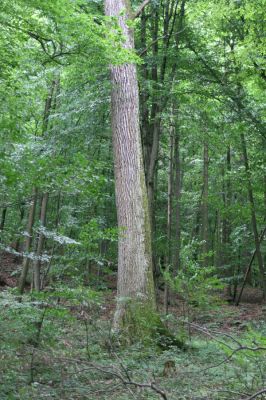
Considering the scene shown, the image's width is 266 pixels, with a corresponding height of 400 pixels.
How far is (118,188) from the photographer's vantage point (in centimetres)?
812

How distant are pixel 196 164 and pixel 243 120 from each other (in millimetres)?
12750

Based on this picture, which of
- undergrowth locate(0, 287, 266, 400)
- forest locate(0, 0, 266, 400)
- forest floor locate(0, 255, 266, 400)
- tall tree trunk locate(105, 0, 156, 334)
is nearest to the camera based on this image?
forest floor locate(0, 255, 266, 400)

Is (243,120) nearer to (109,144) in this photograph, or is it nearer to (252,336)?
(109,144)

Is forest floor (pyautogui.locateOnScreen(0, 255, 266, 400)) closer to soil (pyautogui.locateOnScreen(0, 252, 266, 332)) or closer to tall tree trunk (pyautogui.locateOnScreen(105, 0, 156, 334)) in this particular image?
tall tree trunk (pyautogui.locateOnScreen(105, 0, 156, 334))

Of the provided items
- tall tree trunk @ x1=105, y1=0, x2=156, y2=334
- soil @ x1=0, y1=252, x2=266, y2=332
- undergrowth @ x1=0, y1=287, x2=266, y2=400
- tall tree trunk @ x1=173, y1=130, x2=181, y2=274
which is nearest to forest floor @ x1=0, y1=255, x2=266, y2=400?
undergrowth @ x1=0, y1=287, x2=266, y2=400

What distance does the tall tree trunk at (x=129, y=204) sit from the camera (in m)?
7.47

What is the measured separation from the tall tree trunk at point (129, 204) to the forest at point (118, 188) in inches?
1.0

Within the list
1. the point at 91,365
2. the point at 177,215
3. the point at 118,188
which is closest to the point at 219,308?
the point at 118,188

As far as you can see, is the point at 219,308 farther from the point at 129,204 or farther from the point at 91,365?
the point at 91,365

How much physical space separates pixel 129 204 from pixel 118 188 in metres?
0.39

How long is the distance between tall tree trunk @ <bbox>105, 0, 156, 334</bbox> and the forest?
1.0 inches

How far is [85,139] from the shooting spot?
35.1 ft

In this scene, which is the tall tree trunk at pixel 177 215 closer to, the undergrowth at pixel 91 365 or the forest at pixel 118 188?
the forest at pixel 118 188

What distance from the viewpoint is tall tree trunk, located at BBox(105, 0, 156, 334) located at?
747cm
